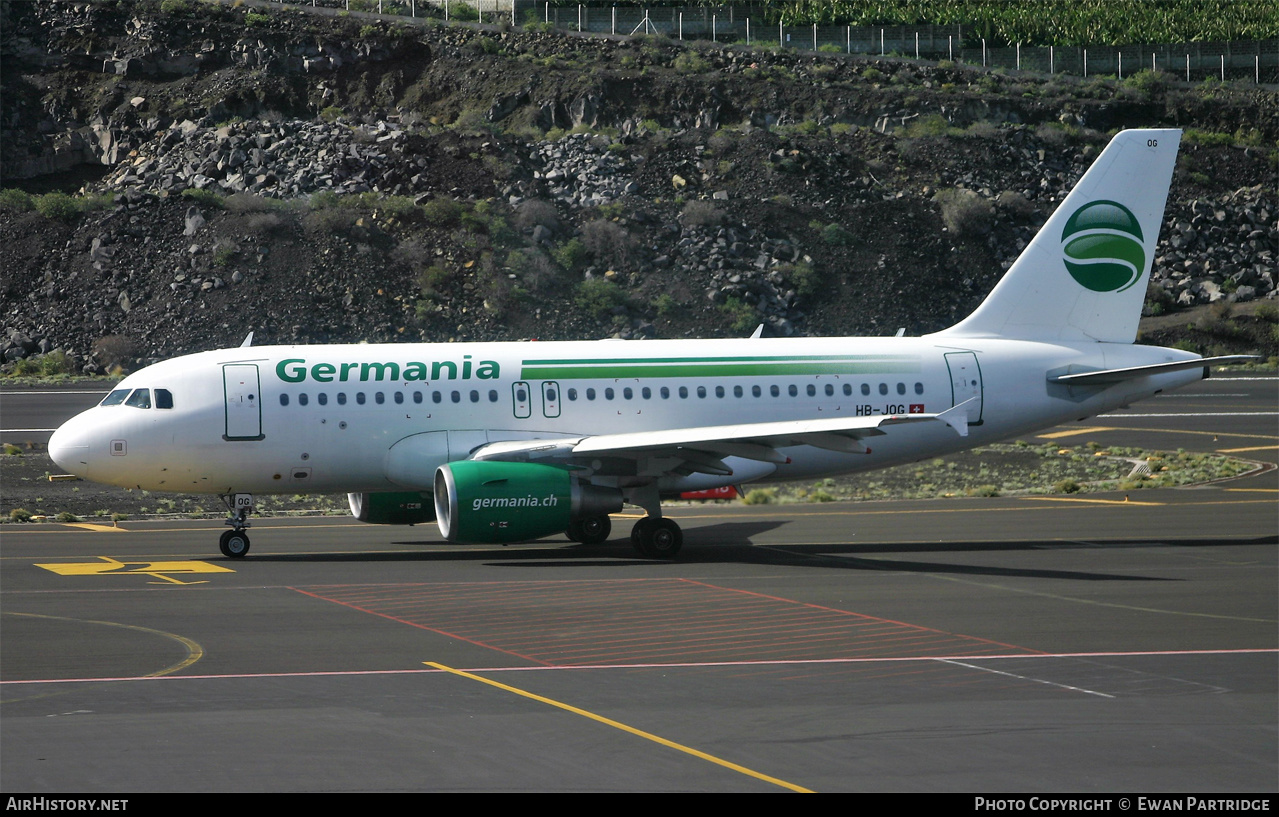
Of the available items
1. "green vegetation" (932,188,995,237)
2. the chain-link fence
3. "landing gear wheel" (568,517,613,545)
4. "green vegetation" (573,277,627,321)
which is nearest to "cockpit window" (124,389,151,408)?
"landing gear wheel" (568,517,613,545)

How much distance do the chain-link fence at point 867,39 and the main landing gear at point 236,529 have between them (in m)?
74.6

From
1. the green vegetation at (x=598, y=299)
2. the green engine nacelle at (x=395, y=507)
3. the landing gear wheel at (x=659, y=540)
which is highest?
the green vegetation at (x=598, y=299)

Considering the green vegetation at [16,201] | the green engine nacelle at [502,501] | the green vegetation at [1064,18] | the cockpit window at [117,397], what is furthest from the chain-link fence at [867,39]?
the green engine nacelle at [502,501]

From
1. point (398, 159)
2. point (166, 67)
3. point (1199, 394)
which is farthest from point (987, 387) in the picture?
point (166, 67)

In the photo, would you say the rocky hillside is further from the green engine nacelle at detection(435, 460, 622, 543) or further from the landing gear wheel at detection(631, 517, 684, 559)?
the green engine nacelle at detection(435, 460, 622, 543)

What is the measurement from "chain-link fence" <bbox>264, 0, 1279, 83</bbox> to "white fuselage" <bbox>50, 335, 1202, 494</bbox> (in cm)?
7157

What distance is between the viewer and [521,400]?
28000 mm

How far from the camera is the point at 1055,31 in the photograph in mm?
104562

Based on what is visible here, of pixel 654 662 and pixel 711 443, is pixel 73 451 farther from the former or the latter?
pixel 654 662

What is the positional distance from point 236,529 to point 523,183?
57084 mm

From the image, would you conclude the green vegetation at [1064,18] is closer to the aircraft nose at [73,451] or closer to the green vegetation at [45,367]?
the green vegetation at [45,367]

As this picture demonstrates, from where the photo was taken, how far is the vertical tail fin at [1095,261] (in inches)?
1200

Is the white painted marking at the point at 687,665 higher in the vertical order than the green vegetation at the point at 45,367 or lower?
lower

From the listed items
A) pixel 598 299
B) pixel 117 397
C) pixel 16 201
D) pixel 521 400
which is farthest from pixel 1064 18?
pixel 117 397
